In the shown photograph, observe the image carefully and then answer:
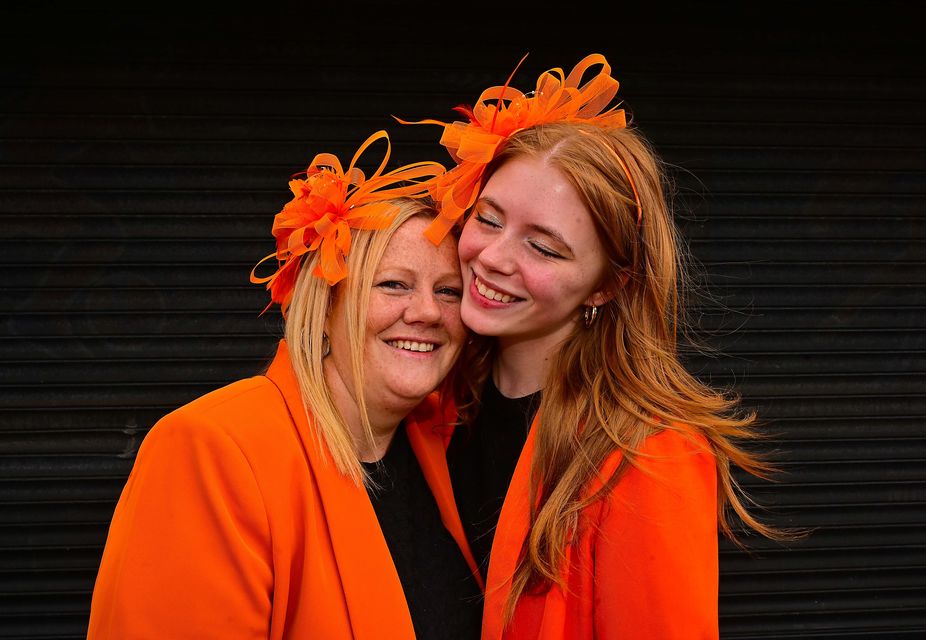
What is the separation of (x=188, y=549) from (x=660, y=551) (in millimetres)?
1102

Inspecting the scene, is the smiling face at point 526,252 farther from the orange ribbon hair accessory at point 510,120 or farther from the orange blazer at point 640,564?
the orange blazer at point 640,564

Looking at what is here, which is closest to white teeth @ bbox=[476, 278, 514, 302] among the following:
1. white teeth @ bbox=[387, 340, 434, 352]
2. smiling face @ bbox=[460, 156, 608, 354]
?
smiling face @ bbox=[460, 156, 608, 354]

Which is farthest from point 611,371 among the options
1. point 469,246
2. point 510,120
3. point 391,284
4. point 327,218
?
point 327,218

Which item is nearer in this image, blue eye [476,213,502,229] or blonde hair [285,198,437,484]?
blonde hair [285,198,437,484]

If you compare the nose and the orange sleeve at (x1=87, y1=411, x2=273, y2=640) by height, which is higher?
the nose

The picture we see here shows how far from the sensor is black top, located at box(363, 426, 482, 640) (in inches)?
97.5

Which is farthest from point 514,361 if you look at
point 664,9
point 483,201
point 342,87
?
point 664,9

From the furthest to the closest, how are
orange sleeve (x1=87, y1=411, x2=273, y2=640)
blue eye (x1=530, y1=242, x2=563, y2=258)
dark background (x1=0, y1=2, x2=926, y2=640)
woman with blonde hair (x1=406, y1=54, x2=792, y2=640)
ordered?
dark background (x1=0, y1=2, x2=926, y2=640) → blue eye (x1=530, y1=242, x2=563, y2=258) → woman with blonde hair (x1=406, y1=54, x2=792, y2=640) → orange sleeve (x1=87, y1=411, x2=273, y2=640)

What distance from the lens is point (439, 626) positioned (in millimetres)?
2479

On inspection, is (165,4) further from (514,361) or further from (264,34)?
(514,361)

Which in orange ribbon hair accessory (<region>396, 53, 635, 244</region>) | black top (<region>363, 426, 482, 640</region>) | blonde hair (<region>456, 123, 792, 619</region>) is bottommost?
black top (<region>363, 426, 482, 640</region>)

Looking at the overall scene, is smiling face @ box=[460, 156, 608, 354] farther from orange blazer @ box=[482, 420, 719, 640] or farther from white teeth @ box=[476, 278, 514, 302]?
orange blazer @ box=[482, 420, 719, 640]

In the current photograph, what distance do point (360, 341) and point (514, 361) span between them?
0.54m

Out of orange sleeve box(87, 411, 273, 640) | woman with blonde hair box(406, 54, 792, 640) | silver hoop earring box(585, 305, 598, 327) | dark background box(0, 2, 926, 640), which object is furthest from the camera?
dark background box(0, 2, 926, 640)
